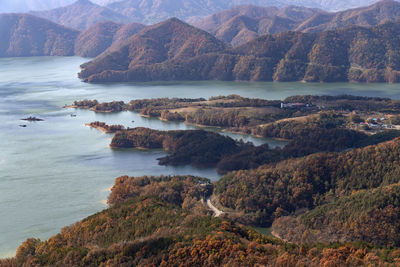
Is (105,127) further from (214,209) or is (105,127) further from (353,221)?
(353,221)

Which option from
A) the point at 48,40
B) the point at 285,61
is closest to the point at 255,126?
the point at 285,61

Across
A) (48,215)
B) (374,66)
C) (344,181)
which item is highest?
(374,66)

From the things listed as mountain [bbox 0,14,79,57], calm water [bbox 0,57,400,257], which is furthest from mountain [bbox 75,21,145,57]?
calm water [bbox 0,57,400,257]

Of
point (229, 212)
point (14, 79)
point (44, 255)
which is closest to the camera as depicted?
point (44, 255)

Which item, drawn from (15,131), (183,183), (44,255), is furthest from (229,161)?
(15,131)

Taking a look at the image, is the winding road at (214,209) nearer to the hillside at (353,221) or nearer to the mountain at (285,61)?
the hillside at (353,221)

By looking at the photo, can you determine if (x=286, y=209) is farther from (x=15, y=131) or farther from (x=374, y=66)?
(x=374, y=66)

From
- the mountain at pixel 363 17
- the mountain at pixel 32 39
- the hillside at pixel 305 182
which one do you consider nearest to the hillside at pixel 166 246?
the hillside at pixel 305 182
